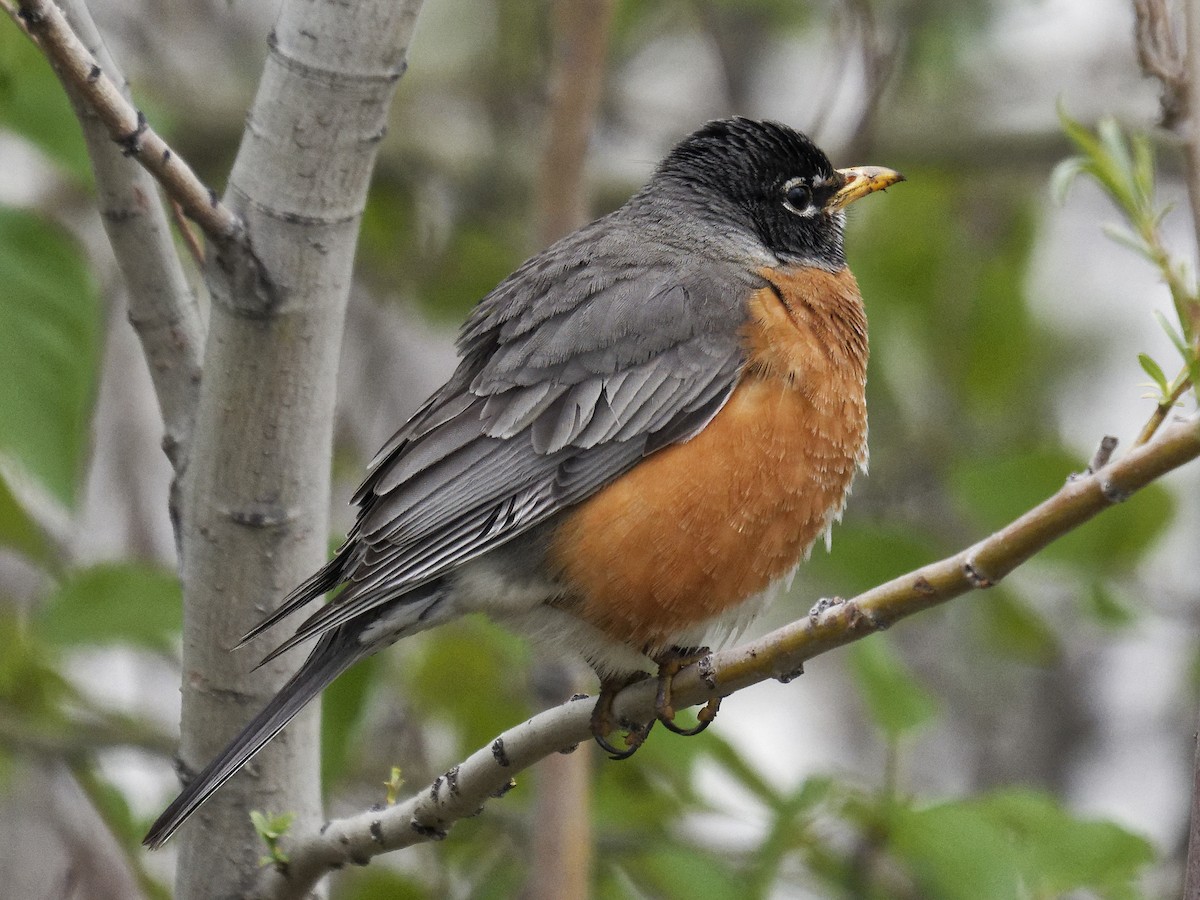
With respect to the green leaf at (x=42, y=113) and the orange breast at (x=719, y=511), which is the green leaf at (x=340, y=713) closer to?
the orange breast at (x=719, y=511)

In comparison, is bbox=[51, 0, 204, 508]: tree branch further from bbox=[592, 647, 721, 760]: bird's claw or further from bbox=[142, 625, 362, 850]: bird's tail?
bbox=[592, 647, 721, 760]: bird's claw

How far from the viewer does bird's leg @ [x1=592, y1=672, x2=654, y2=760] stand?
90.3 inches

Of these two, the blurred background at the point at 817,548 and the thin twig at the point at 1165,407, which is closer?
the thin twig at the point at 1165,407

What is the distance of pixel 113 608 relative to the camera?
313cm

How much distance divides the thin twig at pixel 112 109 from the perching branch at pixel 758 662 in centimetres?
92

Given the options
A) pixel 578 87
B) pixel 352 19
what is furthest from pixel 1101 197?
pixel 352 19

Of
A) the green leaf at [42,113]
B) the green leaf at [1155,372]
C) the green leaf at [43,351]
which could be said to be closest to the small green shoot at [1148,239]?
the green leaf at [1155,372]

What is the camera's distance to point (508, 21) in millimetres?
5441

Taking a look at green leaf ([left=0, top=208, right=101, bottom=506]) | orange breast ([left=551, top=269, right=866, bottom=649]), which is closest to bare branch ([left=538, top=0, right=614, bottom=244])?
orange breast ([left=551, top=269, right=866, bottom=649])

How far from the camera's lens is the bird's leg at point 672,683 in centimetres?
244

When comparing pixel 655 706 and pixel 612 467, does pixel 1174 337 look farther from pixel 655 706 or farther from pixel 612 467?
pixel 612 467

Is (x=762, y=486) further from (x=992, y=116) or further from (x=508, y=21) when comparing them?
(x=508, y=21)

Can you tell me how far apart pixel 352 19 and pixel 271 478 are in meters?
0.73

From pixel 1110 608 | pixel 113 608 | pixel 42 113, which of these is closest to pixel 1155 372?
pixel 1110 608
